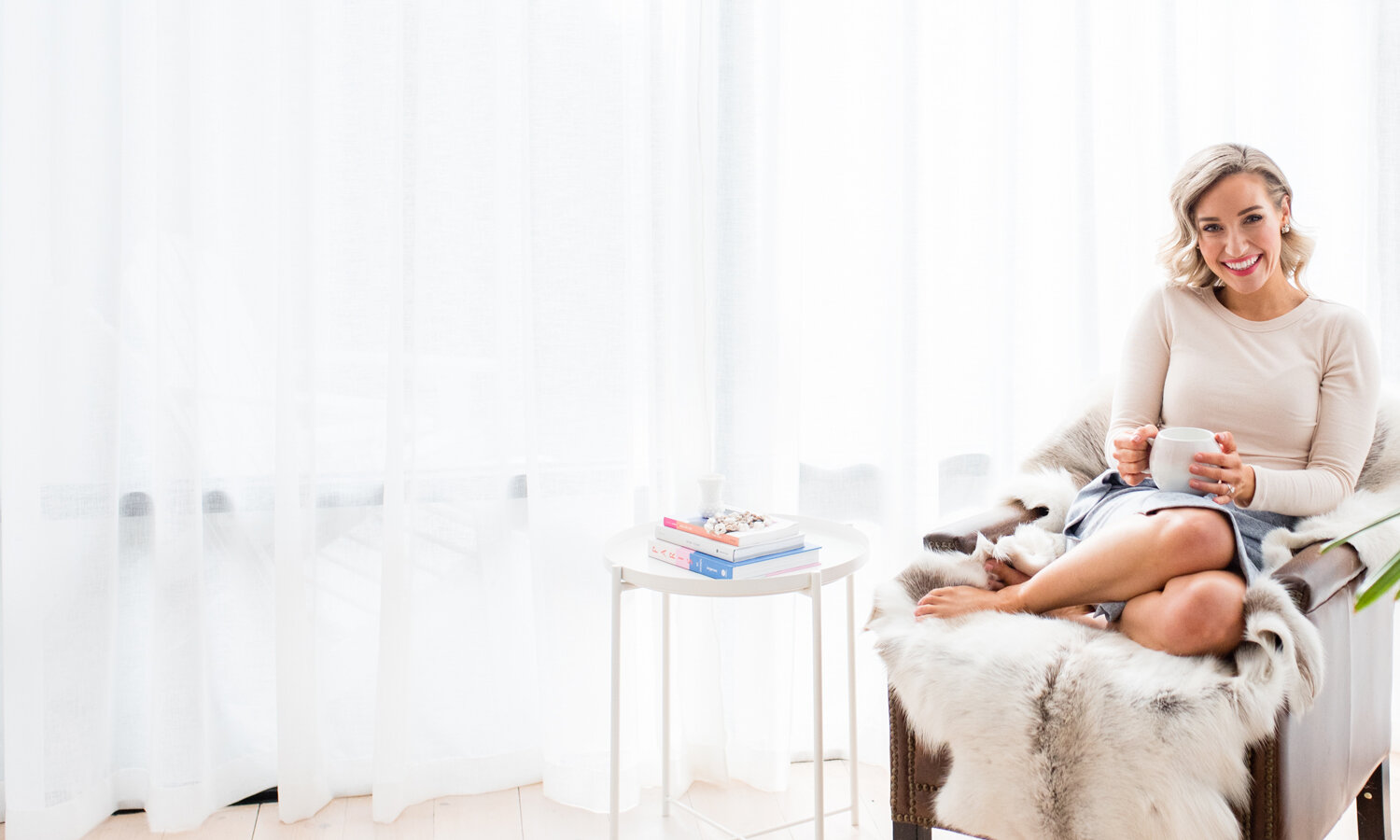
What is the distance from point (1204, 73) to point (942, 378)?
925 millimetres

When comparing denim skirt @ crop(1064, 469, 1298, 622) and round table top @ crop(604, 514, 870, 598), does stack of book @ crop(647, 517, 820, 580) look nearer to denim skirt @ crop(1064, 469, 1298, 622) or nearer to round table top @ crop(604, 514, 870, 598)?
round table top @ crop(604, 514, 870, 598)

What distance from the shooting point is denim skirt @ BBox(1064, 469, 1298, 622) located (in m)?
1.50

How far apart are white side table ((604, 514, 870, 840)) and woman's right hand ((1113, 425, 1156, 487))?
0.48 metres

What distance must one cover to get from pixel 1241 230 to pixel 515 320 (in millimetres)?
1408

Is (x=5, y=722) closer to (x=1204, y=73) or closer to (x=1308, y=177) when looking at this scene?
(x=1204, y=73)

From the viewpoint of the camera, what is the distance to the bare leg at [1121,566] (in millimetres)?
1473

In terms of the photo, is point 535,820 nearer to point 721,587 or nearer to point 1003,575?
point 721,587

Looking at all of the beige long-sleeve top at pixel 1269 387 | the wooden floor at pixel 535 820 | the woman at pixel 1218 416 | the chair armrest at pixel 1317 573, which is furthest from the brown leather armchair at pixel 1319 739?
the wooden floor at pixel 535 820

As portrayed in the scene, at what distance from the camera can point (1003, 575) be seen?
1641 millimetres

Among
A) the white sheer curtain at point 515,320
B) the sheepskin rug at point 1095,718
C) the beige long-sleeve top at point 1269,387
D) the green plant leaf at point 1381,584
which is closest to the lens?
the green plant leaf at point 1381,584

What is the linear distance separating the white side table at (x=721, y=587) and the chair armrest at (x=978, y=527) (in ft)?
0.44

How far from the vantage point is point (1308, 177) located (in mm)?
2246

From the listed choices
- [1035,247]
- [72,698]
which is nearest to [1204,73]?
Answer: [1035,247]

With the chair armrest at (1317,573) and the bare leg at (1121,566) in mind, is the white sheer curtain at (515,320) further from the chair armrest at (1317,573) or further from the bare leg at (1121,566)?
the chair armrest at (1317,573)
